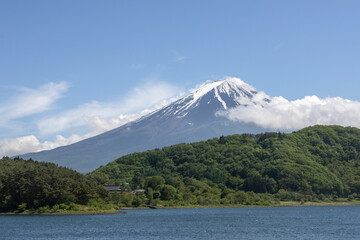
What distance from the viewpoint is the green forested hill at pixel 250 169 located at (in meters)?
126

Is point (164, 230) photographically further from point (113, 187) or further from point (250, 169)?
point (250, 169)

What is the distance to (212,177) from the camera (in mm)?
Answer: 152000

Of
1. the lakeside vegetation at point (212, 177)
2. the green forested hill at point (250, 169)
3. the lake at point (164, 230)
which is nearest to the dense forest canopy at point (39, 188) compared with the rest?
the lakeside vegetation at point (212, 177)

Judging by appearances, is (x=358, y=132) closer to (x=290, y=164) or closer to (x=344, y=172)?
(x=344, y=172)

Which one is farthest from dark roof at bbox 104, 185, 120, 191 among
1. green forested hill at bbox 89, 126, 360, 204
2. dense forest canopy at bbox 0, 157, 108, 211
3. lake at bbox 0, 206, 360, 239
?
lake at bbox 0, 206, 360, 239

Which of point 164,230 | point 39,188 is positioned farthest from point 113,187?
point 164,230

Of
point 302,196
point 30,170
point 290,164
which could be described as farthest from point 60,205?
point 290,164

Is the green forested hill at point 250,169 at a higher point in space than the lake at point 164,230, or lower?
higher

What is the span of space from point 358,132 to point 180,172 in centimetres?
7471

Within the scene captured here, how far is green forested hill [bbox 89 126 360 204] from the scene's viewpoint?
126 m

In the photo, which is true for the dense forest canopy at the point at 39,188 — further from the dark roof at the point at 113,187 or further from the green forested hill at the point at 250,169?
the dark roof at the point at 113,187

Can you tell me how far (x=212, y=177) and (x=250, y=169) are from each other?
1231 cm

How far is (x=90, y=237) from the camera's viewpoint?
168ft

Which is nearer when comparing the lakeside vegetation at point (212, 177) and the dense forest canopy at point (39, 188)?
the dense forest canopy at point (39, 188)
